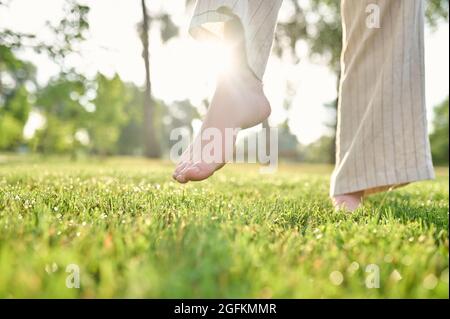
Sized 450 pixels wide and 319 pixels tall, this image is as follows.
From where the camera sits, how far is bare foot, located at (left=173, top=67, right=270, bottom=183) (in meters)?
1.96

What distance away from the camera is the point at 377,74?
2037mm

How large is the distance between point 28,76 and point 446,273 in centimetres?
4066

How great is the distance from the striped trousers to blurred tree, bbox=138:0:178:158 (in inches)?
660

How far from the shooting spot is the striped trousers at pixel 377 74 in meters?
1.81

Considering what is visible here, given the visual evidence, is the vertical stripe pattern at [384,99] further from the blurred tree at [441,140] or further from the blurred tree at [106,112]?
the blurred tree at [441,140]

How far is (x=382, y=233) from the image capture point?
138cm

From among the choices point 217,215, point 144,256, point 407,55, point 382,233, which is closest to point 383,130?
point 407,55

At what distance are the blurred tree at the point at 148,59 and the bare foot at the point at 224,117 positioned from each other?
16.8 m

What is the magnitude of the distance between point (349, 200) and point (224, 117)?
720mm

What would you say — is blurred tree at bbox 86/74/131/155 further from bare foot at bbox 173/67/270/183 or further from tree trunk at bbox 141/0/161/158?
bare foot at bbox 173/67/270/183

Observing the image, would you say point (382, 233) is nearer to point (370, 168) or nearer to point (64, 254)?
point (370, 168)

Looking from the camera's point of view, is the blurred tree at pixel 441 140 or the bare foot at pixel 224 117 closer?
the bare foot at pixel 224 117

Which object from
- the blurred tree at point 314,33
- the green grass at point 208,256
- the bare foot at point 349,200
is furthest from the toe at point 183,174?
the blurred tree at point 314,33
